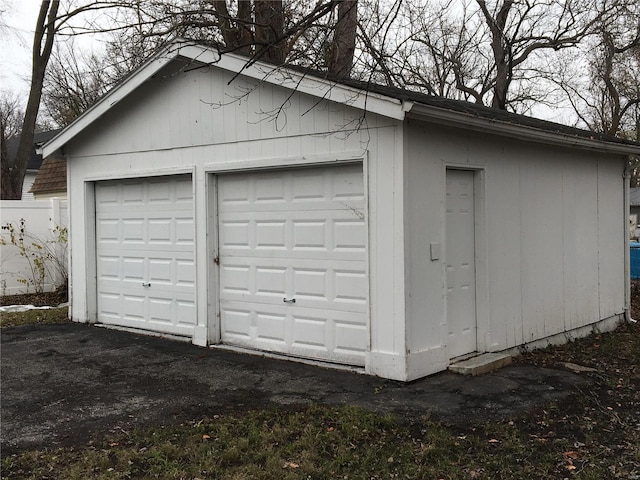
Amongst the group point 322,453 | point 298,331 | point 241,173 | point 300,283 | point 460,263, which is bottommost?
point 322,453

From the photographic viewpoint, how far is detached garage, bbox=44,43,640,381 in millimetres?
6676

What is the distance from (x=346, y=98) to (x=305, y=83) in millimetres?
625

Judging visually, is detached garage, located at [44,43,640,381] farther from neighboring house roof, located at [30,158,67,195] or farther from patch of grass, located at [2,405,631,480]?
neighboring house roof, located at [30,158,67,195]

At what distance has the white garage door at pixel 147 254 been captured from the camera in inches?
350

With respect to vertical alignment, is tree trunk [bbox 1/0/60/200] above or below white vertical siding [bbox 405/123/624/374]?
above

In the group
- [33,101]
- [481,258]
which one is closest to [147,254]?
[481,258]

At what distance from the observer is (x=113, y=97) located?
8.99 meters

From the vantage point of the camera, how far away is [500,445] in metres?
4.83

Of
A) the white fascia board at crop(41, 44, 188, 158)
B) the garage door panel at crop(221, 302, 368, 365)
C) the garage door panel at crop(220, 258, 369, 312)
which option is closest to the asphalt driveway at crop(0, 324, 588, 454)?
the garage door panel at crop(221, 302, 368, 365)

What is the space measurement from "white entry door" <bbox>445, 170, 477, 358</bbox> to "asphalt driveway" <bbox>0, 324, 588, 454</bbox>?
0.53 m

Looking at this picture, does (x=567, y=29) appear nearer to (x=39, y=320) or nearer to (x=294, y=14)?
(x=294, y=14)

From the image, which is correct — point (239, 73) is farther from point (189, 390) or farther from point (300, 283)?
point (189, 390)

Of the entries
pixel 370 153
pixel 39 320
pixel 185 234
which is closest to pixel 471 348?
pixel 370 153

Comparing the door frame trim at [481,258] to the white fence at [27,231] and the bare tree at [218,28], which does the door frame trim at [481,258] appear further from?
the white fence at [27,231]
